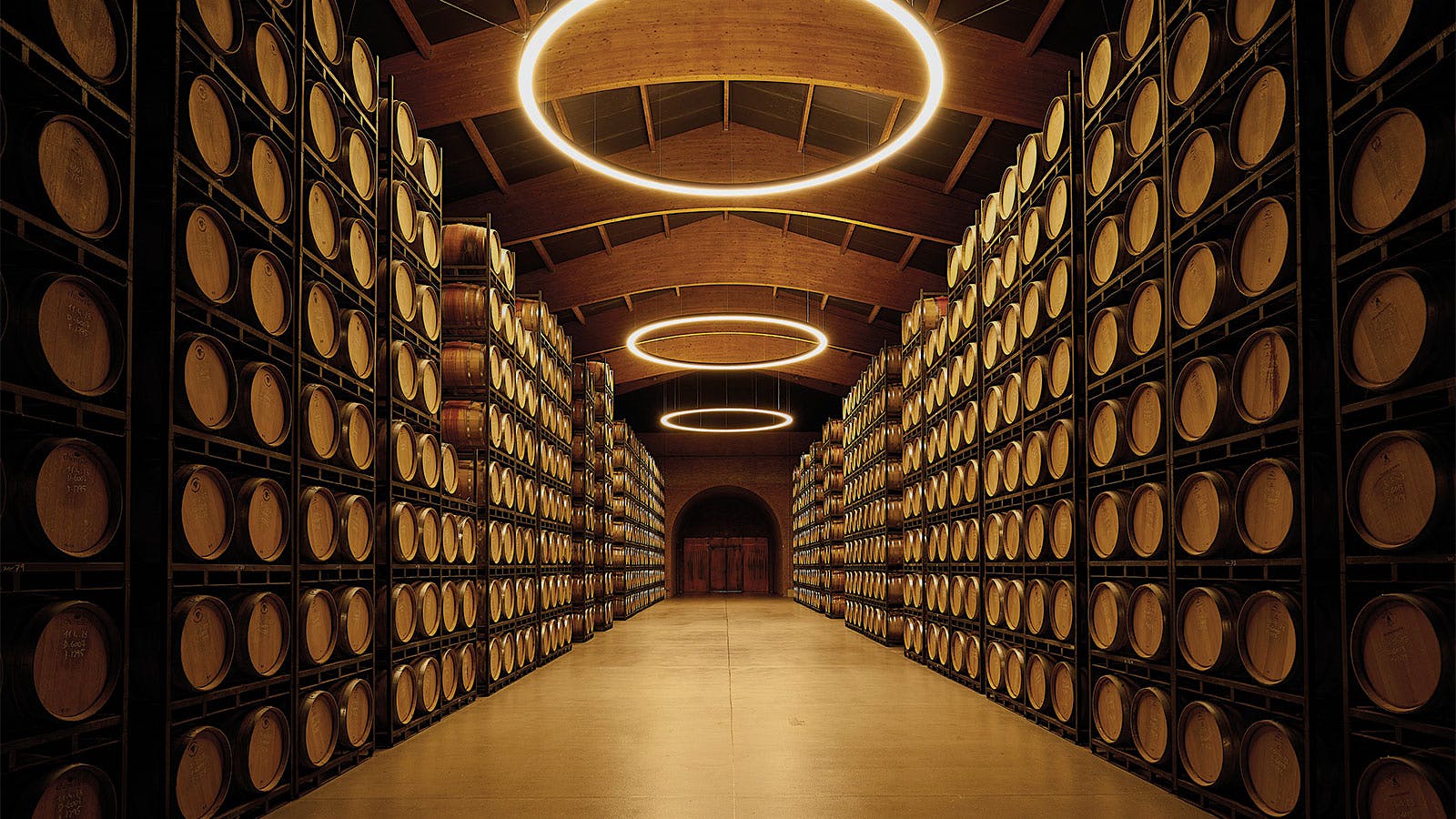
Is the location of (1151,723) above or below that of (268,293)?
below

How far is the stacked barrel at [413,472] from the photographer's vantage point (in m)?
7.91

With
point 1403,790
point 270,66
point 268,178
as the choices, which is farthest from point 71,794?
point 1403,790

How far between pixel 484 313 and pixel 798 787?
6.33 m

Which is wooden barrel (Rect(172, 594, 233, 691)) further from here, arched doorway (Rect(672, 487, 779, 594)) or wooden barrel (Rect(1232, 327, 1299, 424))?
arched doorway (Rect(672, 487, 779, 594))

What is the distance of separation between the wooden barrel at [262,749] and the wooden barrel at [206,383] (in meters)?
1.60

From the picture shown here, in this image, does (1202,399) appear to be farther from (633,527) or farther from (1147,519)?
(633,527)

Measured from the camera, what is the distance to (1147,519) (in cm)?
644

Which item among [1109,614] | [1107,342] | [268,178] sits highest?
[268,178]

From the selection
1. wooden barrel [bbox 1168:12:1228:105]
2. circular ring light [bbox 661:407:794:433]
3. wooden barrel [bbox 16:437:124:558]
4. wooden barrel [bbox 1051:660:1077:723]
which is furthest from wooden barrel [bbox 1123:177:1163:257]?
circular ring light [bbox 661:407:794:433]

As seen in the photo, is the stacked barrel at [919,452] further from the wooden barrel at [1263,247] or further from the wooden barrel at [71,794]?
the wooden barrel at [71,794]

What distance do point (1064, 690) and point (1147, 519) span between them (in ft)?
6.85

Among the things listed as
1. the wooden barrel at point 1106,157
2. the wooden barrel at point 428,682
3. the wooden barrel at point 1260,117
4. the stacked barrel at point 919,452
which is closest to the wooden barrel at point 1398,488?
the wooden barrel at point 1260,117

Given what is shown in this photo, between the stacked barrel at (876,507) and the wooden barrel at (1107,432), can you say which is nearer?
the wooden barrel at (1107,432)

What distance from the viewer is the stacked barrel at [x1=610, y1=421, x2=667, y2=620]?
23.9 meters
